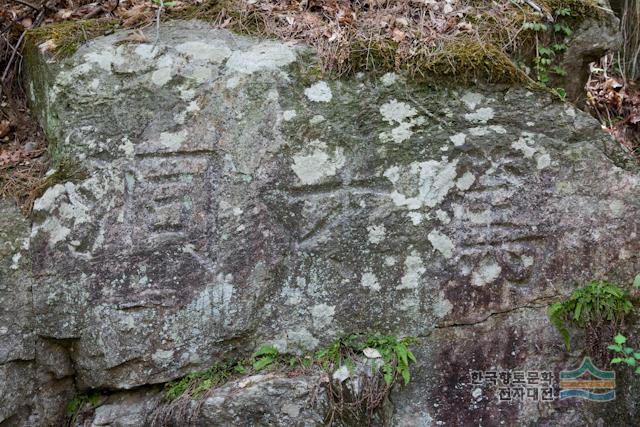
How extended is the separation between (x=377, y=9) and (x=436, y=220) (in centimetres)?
130

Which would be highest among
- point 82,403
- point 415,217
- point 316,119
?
point 316,119

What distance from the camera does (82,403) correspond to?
3.12 metres

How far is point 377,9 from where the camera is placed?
3469mm

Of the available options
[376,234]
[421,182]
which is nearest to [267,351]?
[376,234]

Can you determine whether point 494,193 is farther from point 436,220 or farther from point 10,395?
point 10,395

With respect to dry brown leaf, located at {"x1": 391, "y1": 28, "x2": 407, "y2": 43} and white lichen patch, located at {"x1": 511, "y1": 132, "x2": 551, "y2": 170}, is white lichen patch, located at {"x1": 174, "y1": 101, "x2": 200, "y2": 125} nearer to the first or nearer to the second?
dry brown leaf, located at {"x1": 391, "y1": 28, "x2": 407, "y2": 43}

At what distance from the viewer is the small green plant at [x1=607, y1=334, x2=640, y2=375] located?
2.71 meters

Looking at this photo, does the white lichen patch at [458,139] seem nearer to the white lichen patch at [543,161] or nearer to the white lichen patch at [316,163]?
the white lichen patch at [543,161]

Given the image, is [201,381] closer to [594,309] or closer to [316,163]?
[316,163]

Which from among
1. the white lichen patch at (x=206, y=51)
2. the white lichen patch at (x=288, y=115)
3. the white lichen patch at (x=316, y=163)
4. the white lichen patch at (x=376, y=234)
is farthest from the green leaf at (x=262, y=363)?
the white lichen patch at (x=206, y=51)

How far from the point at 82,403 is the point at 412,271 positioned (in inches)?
72.2

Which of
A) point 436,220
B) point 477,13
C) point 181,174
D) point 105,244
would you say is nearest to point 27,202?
point 105,244

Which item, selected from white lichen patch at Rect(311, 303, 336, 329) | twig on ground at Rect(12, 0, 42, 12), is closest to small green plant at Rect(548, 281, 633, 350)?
white lichen patch at Rect(311, 303, 336, 329)

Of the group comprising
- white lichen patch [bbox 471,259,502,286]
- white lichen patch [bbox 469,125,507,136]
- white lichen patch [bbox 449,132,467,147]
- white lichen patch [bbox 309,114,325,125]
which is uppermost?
white lichen patch [bbox 309,114,325,125]
